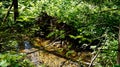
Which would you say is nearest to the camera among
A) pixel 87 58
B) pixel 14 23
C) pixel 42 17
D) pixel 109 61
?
pixel 14 23

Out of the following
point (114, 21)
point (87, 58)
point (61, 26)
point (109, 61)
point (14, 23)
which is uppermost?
point (14, 23)

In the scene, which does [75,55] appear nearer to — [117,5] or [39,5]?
[39,5]

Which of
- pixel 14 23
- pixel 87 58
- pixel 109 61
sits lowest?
pixel 87 58

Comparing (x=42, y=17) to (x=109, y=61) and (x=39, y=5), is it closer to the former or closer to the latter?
(x=39, y=5)

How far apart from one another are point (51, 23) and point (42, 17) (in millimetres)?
433

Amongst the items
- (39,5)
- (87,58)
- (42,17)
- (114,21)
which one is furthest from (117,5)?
(42,17)

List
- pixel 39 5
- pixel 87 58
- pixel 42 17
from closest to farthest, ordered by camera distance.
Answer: pixel 87 58 → pixel 39 5 → pixel 42 17

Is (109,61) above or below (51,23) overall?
above

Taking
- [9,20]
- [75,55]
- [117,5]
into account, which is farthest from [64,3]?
[9,20]

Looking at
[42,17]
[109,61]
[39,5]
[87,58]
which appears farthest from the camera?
[42,17]

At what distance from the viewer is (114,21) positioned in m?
4.45

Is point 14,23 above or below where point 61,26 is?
above

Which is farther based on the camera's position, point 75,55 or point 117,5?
point 75,55

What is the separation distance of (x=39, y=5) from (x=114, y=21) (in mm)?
4151
